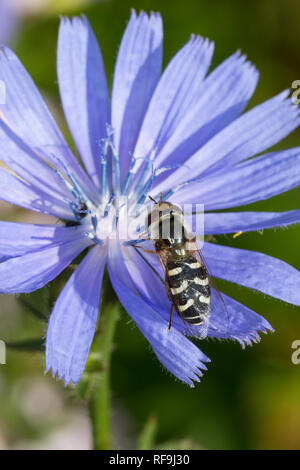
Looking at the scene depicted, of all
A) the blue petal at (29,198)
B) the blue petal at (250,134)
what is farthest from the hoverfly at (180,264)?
the blue petal at (29,198)

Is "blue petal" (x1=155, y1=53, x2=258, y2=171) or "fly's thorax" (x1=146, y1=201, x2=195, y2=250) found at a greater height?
"blue petal" (x1=155, y1=53, x2=258, y2=171)

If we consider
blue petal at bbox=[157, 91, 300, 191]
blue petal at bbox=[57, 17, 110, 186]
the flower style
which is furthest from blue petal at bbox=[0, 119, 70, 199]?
blue petal at bbox=[157, 91, 300, 191]

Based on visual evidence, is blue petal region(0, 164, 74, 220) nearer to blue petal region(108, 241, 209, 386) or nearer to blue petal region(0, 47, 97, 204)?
blue petal region(0, 47, 97, 204)

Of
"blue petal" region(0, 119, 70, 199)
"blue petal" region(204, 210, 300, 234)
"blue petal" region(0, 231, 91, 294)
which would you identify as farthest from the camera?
"blue petal" region(0, 119, 70, 199)

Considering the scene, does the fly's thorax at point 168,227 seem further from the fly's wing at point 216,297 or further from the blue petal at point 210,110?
the blue petal at point 210,110

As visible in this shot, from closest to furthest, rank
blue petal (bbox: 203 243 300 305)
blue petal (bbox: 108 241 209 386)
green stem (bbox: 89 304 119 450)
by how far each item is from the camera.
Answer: blue petal (bbox: 108 241 209 386)
blue petal (bbox: 203 243 300 305)
green stem (bbox: 89 304 119 450)
